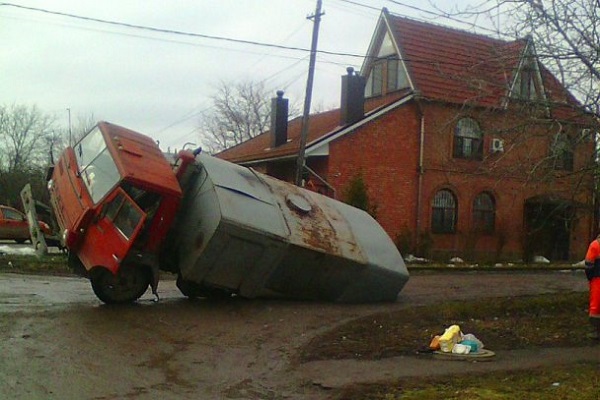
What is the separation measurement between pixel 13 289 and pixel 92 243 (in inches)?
138

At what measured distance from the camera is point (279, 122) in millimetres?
31531

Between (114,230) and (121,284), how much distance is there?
1269 mm

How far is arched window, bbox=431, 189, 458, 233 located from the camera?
94.5 feet

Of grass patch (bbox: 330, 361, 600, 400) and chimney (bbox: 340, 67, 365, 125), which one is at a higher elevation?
chimney (bbox: 340, 67, 365, 125)

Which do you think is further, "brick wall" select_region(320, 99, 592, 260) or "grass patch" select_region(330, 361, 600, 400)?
"brick wall" select_region(320, 99, 592, 260)

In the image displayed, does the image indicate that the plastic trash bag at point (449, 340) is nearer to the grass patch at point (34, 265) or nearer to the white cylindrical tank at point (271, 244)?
the white cylindrical tank at point (271, 244)

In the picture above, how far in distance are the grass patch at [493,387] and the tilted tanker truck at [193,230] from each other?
449 centimetres

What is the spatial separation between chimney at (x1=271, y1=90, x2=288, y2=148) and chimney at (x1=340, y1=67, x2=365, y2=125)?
16.8ft

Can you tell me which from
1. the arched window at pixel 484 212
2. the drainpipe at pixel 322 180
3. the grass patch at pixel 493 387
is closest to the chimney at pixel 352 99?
the drainpipe at pixel 322 180

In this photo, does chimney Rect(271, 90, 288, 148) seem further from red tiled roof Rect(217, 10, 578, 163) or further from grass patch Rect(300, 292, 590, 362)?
grass patch Rect(300, 292, 590, 362)

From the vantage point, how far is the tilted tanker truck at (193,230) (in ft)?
34.0

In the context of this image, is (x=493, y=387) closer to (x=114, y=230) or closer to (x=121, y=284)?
(x=114, y=230)

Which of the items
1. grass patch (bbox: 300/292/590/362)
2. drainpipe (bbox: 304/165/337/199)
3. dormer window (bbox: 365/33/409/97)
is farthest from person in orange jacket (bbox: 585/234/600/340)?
dormer window (bbox: 365/33/409/97)

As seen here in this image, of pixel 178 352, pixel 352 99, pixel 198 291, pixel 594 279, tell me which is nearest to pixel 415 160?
pixel 352 99
